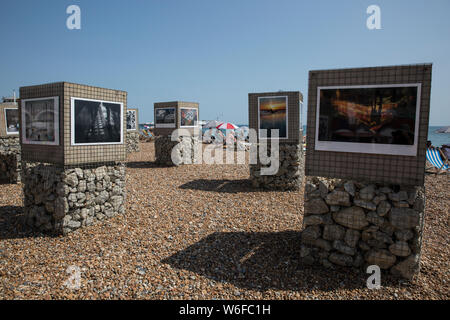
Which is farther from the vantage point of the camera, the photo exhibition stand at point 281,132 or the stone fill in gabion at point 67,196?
the photo exhibition stand at point 281,132

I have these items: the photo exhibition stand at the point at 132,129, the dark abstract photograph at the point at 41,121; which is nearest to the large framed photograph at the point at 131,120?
the photo exhibition stand at the point at 132,129

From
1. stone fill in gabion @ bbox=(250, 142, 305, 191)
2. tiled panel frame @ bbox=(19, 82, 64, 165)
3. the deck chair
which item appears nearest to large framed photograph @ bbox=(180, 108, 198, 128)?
stone fill in gabion @ bbox=(250, 142, 305, 191)

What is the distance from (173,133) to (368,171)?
11321 mm

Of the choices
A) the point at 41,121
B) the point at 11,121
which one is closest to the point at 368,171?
the point at 41,121

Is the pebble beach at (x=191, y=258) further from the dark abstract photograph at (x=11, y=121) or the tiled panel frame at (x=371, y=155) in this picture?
the dark abstract photograph at (x=11, y=121)

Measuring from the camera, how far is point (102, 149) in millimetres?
6078

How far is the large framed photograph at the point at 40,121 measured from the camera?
18.1 ft

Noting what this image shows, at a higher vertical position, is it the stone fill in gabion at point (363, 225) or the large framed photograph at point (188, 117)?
the large framed photograph at point (188, 117)

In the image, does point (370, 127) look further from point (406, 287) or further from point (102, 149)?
point (102, 149)

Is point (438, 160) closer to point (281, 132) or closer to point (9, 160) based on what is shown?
point (281, 132)

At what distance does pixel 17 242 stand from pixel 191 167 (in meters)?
9.06

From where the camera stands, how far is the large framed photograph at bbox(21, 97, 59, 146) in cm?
551

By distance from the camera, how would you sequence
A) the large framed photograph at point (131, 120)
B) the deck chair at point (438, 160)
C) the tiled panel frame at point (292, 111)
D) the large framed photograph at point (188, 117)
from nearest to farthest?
the tiled panel frame at point (292, 111), the deck chair at point (438, 160), the large framed photograph at point (188, 117), the large framed photograph at point (131, 120)
